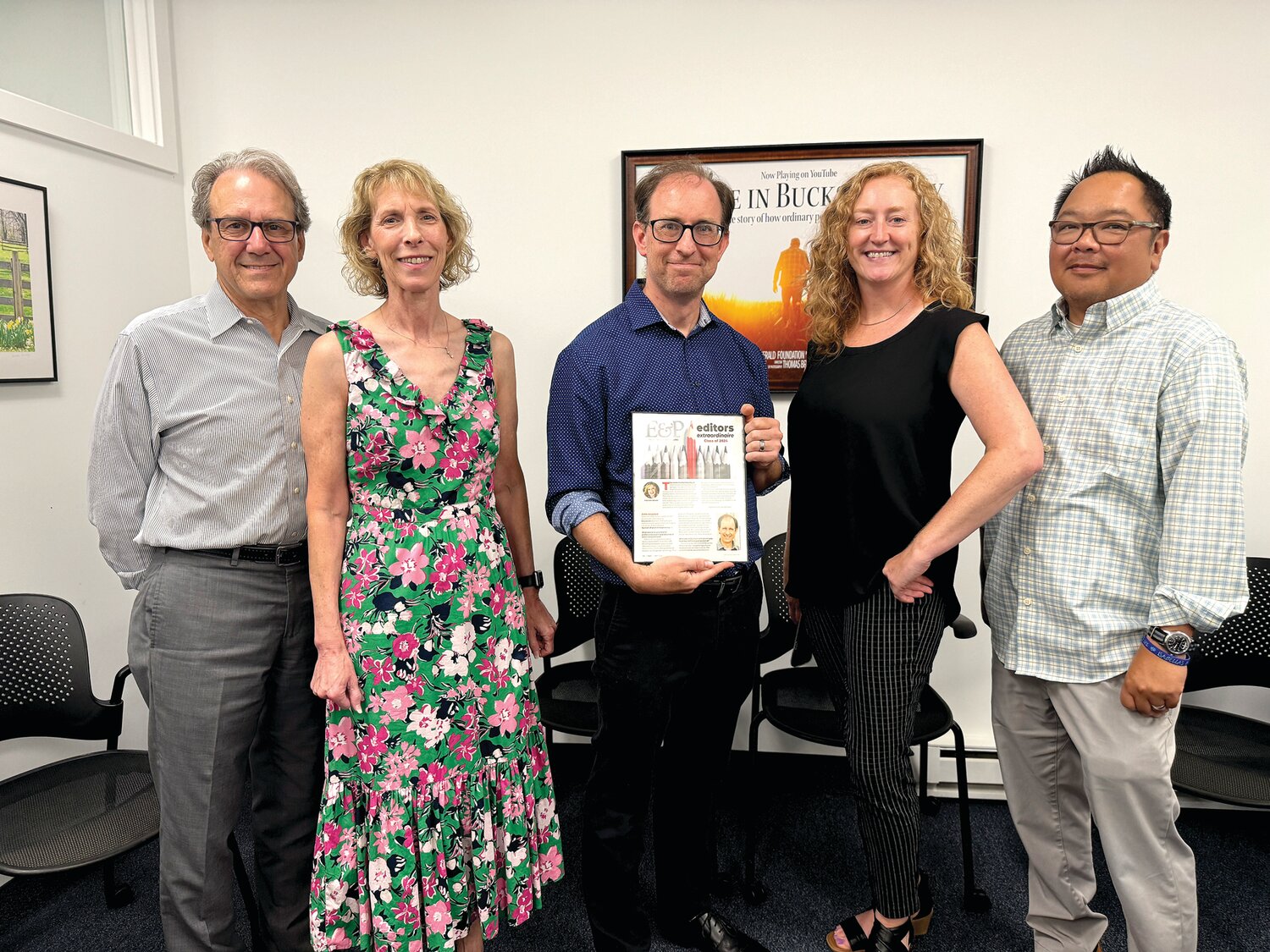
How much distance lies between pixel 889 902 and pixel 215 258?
2.37 metres

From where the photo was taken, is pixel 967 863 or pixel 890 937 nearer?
pixel 890 937

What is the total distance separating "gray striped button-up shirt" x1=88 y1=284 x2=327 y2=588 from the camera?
181cm

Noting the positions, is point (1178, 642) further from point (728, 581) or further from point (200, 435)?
point (200, 435)

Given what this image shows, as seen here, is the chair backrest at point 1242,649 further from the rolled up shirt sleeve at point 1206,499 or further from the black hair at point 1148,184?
the black hair at point 1148,184

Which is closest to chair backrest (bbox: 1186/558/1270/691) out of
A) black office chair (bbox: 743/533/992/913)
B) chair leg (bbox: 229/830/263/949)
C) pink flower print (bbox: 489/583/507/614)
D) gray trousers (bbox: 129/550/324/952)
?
black office chair (bbox: 743/533/992/913)

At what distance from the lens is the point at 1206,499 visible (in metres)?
1.59

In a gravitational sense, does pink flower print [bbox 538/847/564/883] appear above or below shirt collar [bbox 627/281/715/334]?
below

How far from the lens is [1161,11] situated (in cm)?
264

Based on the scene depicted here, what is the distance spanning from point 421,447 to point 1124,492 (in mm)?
1627

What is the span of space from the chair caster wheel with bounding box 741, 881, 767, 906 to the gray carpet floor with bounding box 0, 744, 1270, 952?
28 mm

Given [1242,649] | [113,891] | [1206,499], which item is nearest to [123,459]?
[113,891]

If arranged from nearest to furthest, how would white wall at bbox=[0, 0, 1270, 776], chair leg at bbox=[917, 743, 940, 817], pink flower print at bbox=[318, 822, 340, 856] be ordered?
pink flower print at bbox=[318, 822, 340, 856] < white wall at bbox=[0, 0, 1270, 776] < chair leg at bbox=[917, 743, 940, 817]

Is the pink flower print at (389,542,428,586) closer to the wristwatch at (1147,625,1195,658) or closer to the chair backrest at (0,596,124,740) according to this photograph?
the chair backrest at (0,596,124,740)

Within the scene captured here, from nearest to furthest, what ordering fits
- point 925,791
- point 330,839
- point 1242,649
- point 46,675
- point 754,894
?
point 330,839, point 46,675, point 754,894, point 1242,649, point 925,791
